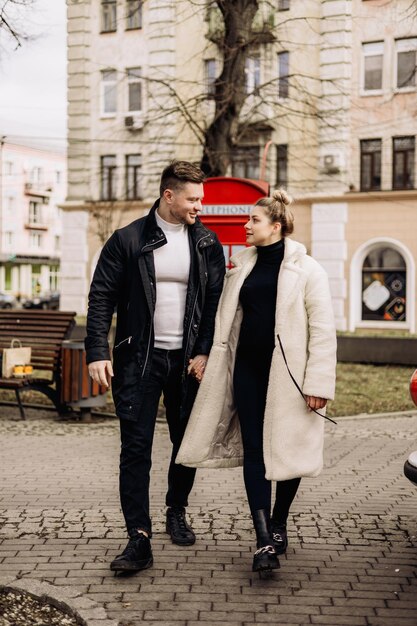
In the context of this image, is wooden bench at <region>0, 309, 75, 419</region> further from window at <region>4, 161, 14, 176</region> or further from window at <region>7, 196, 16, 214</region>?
window at <region>7, 196, 16, 214</region>

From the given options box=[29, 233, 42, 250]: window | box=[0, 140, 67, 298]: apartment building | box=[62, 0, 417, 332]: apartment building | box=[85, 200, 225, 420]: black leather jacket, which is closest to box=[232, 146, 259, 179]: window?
box=[62, 0, 417, 332]: apartment building

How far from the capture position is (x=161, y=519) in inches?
237

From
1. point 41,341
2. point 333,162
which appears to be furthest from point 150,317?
point 333,162

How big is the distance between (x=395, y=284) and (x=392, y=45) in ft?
26.6

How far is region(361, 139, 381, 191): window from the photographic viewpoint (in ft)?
104

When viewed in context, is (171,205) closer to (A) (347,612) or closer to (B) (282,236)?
(B) (282,236)

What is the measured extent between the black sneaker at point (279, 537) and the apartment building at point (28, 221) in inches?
2977

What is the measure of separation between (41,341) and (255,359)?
6393 mm

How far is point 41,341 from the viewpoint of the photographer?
434 inches

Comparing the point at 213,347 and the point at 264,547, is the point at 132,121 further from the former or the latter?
the point at 264,547

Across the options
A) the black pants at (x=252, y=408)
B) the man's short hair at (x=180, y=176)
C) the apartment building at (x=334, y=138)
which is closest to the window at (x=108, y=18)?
the apartment building at (x=334, y=138)

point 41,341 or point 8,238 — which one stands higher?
point 8,238

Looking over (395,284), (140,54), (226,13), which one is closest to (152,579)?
(226,13)

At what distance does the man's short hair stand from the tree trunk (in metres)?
9.16
